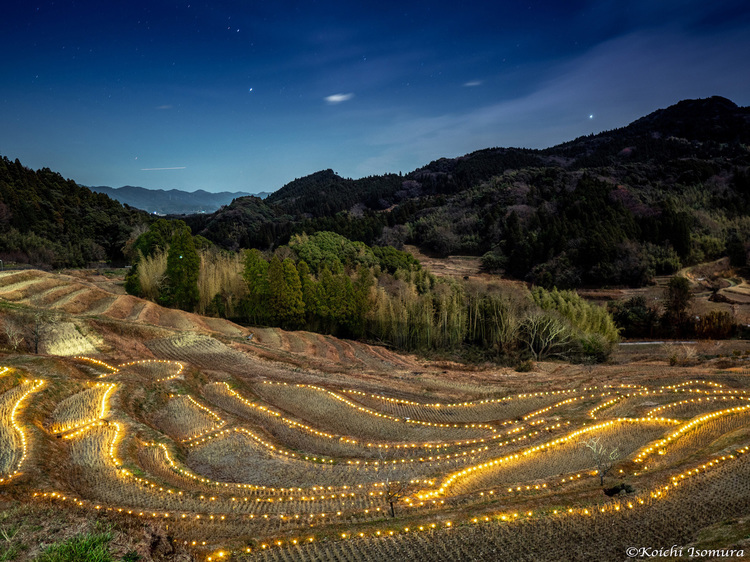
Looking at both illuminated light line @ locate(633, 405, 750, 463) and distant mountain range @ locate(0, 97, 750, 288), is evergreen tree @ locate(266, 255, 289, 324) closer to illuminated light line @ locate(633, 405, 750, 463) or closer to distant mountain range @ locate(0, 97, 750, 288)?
illuminated light line @ locate(633, 405, 750, 463)

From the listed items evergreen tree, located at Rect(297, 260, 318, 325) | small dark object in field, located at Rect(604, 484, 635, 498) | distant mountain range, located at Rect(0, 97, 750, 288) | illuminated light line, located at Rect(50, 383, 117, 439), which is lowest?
small dark object in field, located at Rect(604, 484, 635, 498)

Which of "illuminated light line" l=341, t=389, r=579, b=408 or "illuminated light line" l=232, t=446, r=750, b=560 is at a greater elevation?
"illuminated light line" l=232, t=446, r=750, b=560

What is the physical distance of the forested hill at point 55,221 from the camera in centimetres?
4962

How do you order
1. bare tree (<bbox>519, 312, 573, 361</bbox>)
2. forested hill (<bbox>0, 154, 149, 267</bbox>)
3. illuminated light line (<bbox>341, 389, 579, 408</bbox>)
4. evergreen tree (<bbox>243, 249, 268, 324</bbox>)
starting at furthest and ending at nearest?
forested hill (<bbox>0, 154, 149, 267</bbox>), evergreen tree (<bbox>243, 249, 268, 324</bbox>), bare tree (<bbox>519, 312, 573, 361</bbox>), illuminated light line (<bbox>341, 389, 579, 408</bbox>)

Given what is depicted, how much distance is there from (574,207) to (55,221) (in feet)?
218

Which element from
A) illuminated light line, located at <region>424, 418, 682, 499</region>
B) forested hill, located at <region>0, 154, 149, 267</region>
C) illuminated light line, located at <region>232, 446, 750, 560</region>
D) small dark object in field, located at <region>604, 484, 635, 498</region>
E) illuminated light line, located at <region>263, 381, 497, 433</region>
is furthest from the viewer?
forested hill, located at <region>0, 154, 149, 267</region>

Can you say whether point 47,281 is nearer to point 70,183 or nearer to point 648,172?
point 70,183

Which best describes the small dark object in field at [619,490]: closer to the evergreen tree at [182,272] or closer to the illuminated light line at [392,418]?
the illuminated light line at [392,418]

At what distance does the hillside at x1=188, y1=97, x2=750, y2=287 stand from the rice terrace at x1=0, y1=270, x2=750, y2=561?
1067 inches

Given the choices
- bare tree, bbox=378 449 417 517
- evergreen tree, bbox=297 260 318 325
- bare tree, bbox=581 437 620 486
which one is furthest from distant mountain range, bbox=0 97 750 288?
bare tree, bbox=378 449 417 517

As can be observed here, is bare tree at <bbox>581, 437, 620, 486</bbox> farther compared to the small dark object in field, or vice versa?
bare tree at <bbox>581, 437, 620, 486</bbox>

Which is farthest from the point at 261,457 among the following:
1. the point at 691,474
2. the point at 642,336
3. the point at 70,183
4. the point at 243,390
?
the point at 70,183

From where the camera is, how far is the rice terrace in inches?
291

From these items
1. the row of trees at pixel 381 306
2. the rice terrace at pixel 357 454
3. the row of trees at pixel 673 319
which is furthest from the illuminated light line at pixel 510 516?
the row of trees at pixel 673 319
